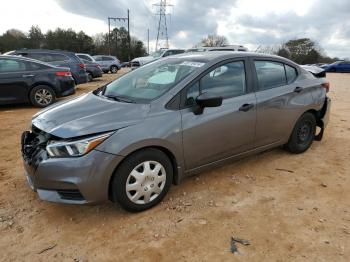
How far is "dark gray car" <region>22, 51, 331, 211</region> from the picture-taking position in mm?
2838

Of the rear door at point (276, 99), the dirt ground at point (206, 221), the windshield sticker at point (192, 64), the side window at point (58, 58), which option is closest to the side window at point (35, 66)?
the side window at point (58, 58)

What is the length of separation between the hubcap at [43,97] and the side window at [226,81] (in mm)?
6362

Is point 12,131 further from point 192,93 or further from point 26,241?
point 192,93

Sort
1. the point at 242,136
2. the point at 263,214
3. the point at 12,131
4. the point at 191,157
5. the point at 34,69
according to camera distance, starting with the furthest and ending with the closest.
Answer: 1. the point at 34,69
2. the point at 12,131
3. the point at 242,136
4. the point at 191,157
5. the point at 263,214

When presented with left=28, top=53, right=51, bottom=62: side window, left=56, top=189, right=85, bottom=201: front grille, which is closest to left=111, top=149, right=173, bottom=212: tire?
left=56, top=189, right=85, bottom=201: front grille

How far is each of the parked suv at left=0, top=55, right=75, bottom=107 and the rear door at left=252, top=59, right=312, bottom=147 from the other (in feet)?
→ 21.0

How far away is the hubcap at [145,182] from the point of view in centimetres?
303

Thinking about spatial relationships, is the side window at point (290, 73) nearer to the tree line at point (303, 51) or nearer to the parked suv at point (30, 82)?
the parked suv at point (30, 82)

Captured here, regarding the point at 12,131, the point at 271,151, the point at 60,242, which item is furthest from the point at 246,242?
the point at 12,131

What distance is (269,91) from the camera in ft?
13.3

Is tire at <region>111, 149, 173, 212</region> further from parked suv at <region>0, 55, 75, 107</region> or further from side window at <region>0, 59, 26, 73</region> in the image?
side window at <region>0, 59, 26, 73</region>

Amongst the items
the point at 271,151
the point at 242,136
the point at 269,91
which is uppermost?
the point at 269,91

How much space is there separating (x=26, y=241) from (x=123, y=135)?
1279mm

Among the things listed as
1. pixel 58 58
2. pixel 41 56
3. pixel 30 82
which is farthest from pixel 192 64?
pixel 58 58
